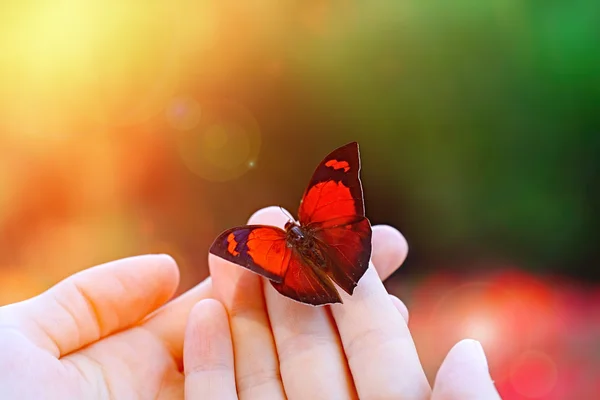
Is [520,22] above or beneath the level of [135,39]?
beneath

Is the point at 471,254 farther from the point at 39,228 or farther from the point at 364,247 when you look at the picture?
the point at 39,228

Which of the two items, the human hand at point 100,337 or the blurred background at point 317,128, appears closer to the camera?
the human hand at point 100,337

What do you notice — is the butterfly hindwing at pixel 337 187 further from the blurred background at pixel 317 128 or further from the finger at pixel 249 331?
the blurred background at pixel 317 128

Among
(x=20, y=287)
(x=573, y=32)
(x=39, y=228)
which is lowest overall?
(x=20, y=287)

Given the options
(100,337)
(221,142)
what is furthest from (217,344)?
(221,142)

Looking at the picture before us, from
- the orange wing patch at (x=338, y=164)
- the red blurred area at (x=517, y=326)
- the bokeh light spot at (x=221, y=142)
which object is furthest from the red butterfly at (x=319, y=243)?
the bokeh light spot at (x=221, y=142)

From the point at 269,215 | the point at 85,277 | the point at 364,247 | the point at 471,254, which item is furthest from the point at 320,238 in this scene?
the point at 471,254

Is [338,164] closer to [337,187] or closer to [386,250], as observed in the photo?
[337,187]
